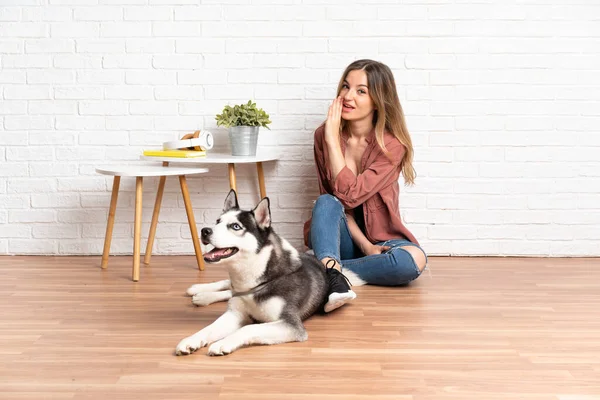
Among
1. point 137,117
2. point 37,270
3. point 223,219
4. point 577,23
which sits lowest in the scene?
point 37,270

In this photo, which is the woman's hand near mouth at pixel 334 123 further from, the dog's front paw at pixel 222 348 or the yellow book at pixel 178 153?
the dog's front paw at pixel 222 348

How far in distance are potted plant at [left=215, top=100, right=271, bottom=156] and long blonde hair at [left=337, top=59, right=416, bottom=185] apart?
46cm

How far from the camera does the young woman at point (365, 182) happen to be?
3156 millimetres

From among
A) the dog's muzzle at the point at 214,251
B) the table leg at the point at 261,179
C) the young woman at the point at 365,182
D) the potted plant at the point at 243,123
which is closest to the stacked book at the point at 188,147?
the potted plant at the point at 243,123

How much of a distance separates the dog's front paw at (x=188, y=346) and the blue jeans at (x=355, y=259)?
92cm

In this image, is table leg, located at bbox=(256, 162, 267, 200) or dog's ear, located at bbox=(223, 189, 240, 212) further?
table leg, located at bbox=(256, 162, 267, 200)

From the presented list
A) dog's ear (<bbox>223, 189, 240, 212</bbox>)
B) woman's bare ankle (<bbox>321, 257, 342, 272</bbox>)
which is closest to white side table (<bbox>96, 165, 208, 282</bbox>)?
woman's bare ankle (<bbox>321, 257, 342, 272</bbox>)

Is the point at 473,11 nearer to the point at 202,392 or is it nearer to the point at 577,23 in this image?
the point at 577,23

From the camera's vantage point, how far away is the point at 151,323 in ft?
8.39

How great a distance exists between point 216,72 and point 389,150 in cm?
108

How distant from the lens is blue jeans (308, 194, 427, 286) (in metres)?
3.08

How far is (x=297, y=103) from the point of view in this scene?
385 cm

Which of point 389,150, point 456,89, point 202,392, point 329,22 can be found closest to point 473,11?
point 456,89

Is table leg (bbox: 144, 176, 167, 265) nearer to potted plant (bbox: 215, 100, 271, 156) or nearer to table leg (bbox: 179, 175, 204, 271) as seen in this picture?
table leg (bbox: 179, 175, 204, 271)
